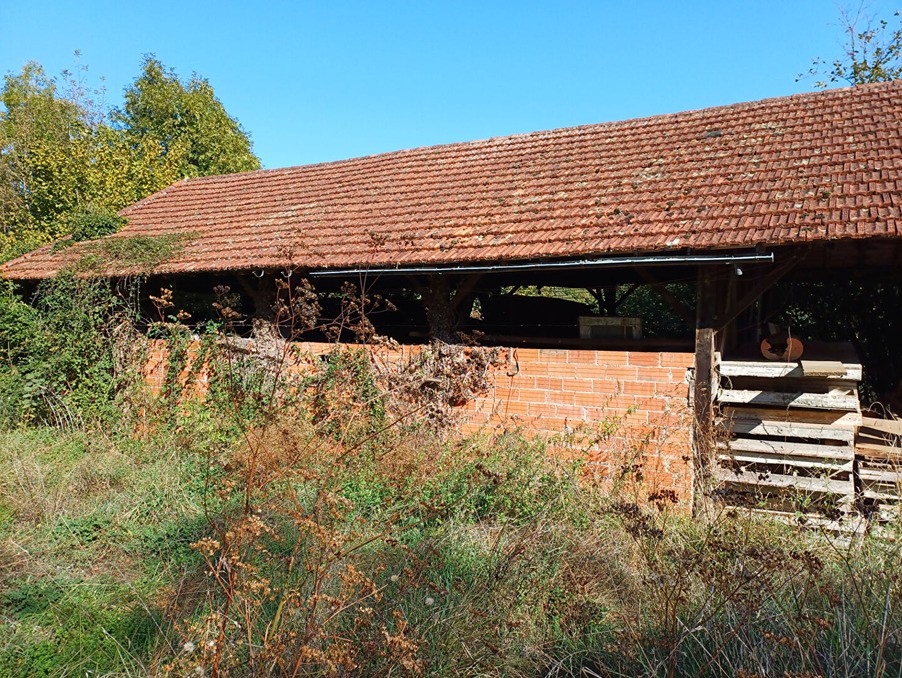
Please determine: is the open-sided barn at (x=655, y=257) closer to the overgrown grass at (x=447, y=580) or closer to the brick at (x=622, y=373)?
the brick at (x=622, y=373)

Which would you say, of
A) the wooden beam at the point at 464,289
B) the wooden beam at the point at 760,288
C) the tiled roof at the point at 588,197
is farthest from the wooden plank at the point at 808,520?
the wooden beam at the point at 464,289

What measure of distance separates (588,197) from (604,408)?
8.94ft

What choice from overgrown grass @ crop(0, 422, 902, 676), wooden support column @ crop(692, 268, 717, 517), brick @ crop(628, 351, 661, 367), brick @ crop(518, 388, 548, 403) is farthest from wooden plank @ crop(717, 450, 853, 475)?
brick @ crop(518, 388, 548, 403)

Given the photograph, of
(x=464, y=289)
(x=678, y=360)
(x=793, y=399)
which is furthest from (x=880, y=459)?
(x=464, y=289)

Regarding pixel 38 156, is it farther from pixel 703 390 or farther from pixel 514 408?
pixel 703 390

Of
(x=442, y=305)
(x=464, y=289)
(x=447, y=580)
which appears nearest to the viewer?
(x=447, y=580)

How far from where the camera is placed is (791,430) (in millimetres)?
6074

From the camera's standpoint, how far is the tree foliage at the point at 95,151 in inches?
671

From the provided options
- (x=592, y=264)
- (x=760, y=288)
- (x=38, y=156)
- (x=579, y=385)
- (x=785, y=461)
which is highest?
(x=38, y=156)

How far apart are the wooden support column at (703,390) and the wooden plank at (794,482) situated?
0.18 m

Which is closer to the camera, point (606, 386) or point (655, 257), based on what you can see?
point (655, 257)

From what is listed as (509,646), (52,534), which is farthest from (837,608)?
(52,534)

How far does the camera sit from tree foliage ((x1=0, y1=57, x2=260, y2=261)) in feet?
55.9

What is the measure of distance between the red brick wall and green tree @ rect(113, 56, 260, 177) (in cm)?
2225
